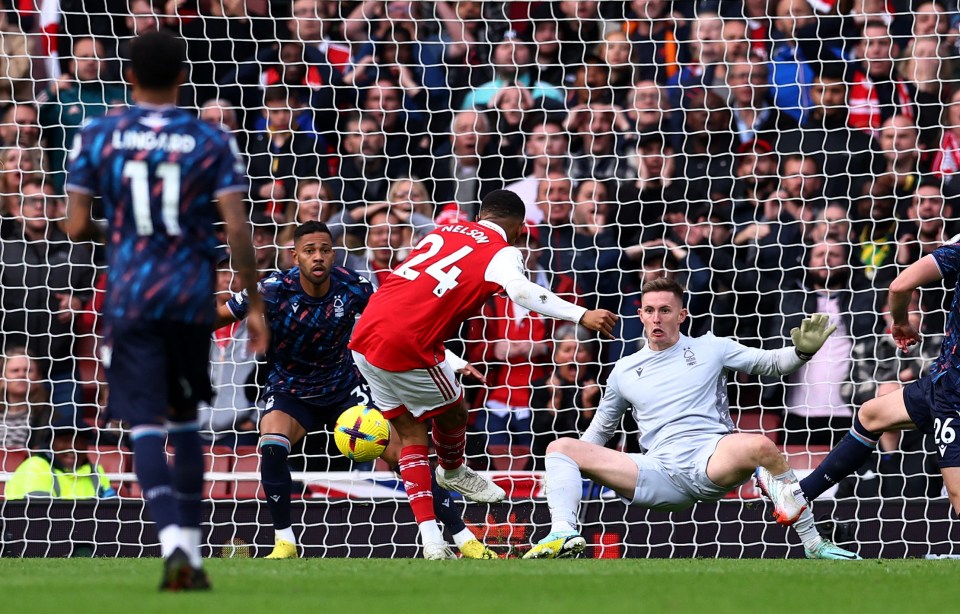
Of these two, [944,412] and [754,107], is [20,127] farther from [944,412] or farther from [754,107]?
[944,412]

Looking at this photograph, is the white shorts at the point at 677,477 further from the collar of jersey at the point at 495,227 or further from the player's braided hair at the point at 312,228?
the player's braided hair at the point at 312,228

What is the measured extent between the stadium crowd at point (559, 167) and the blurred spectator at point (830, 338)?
22 millimetres

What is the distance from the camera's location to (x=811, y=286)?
9.62 metres

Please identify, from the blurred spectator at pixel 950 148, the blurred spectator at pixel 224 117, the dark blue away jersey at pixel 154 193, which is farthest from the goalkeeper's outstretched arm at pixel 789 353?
the blurred spectator at pixel 224 117

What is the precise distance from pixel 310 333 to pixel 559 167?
319 cm

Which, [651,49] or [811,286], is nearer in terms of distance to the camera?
[811,286]

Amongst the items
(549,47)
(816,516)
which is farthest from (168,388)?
(549,47)

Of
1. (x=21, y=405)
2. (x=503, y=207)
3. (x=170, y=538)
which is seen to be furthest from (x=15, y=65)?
(x=170, y=538)

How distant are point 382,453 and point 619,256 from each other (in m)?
2.98

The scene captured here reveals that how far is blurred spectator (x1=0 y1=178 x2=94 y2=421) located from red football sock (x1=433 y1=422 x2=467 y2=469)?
3387mm

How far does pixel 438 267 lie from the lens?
7.12 m

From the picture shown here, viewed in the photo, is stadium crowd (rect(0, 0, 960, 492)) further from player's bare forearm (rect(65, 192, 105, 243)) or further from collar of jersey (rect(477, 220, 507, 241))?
player's bare forearm (rect(65, 192, 105, 243))

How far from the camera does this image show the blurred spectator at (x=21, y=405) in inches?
371

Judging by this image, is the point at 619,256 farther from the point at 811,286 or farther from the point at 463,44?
the point at 463,44
